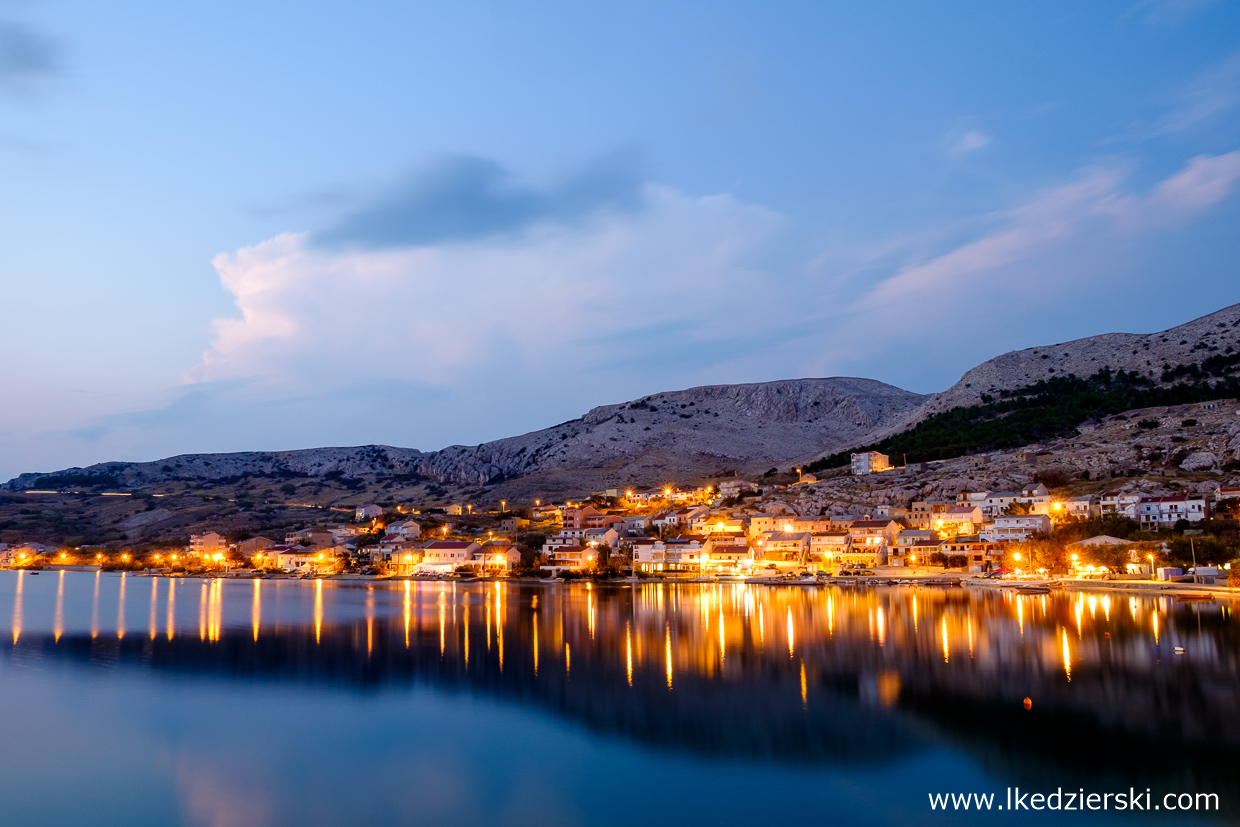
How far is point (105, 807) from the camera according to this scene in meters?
14.4

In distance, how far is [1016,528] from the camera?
6056 cm

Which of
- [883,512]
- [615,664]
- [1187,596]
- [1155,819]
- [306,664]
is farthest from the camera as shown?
[883,512]

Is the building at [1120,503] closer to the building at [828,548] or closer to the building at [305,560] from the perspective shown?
the building at [828,548]

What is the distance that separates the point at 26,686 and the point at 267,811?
15676mm

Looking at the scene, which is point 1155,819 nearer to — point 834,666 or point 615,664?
point 834,666

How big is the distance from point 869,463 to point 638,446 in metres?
56.2

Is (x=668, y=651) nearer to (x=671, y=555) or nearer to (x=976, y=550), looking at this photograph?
(x=671, y=555)

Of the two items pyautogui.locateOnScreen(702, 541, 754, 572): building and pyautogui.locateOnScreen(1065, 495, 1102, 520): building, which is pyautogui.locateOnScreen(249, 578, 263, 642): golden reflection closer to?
pyautogui.locateOnScreen(702, 541, 754, 572): building

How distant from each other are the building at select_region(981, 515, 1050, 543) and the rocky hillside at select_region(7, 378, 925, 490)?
68.7 meters

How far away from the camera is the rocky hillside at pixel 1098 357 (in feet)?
354

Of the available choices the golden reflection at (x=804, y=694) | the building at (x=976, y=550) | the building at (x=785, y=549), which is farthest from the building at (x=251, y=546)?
the golden reflection at (x=804, y=694)

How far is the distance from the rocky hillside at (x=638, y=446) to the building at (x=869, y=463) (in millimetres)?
37588

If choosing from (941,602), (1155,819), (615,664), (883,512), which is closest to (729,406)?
(883,512)

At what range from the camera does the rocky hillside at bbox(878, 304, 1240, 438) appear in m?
108
